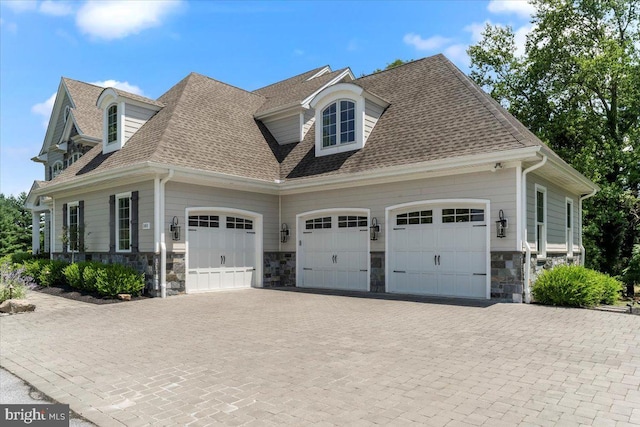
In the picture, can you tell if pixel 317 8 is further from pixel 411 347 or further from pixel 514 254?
pixel 411 347

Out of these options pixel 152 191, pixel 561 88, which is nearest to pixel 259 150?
pixel 152 191

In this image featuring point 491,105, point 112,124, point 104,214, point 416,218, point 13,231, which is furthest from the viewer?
point 13,231

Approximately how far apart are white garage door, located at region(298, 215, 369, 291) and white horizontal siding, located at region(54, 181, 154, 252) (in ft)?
16.5

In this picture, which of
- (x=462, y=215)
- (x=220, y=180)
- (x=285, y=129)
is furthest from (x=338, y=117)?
(x=462, y=215)

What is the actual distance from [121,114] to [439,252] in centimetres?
1127

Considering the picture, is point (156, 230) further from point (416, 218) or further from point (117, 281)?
point (416, 218)

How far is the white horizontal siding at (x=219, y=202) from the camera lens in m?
12.4

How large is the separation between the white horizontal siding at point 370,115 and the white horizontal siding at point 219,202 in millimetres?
4047

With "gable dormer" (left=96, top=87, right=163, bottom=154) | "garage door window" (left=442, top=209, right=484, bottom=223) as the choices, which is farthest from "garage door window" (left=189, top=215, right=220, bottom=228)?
"garage door window" (left=442, top=209, right=484, bottom=223)

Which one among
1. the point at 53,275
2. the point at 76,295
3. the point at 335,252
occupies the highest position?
the point at 335,252

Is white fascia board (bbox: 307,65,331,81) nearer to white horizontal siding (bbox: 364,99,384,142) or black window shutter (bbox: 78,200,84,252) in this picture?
white horizontal siding (bbox: 364,99,384,142)

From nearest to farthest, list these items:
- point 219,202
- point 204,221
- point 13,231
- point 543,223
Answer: point 543,223
point 204,221
point 219,202
point 13,231

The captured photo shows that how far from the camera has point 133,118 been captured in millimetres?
14969

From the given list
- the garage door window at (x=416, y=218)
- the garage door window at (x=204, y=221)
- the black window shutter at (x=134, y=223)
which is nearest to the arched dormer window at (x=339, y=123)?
the garage door window at (x=416, y=218)
